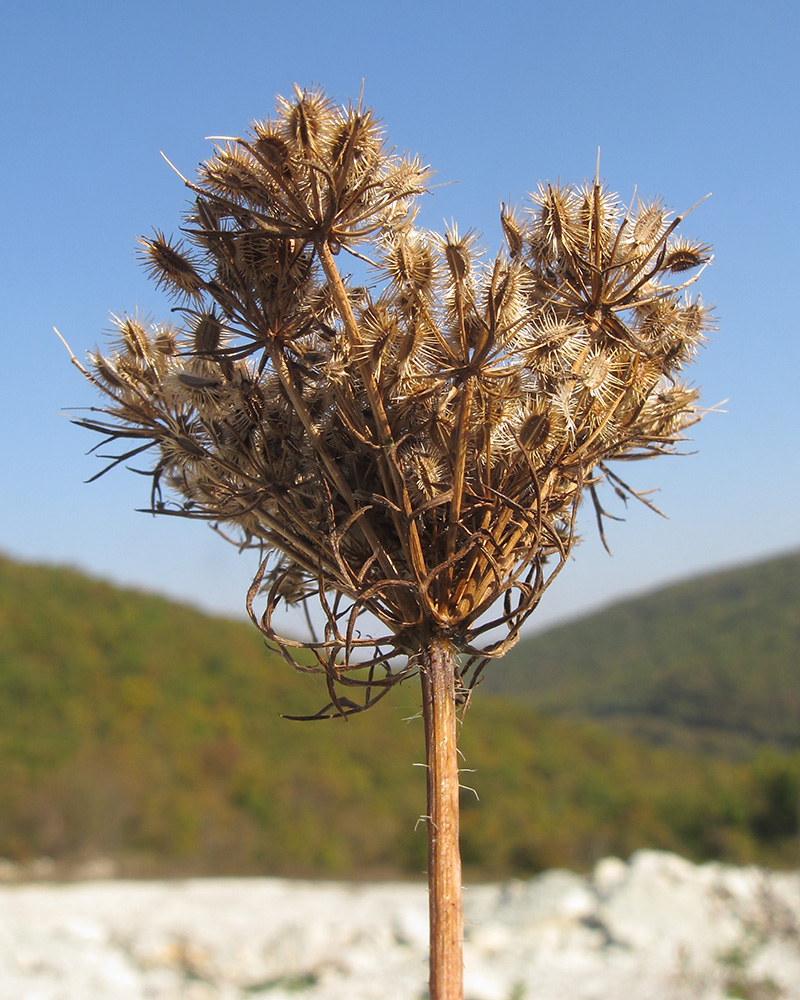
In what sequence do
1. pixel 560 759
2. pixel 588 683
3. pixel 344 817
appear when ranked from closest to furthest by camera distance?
pixel 344 817, pixel 560 759, pixel 588 683

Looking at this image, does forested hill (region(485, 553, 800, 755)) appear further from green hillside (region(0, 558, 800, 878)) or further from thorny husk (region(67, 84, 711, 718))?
thorny husk (region(67, 84, 711, 718))

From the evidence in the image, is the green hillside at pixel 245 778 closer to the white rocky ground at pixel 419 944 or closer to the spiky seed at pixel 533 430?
the white rocky ground at pixel 419 944

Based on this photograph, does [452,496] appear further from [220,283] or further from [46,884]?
[46,884]

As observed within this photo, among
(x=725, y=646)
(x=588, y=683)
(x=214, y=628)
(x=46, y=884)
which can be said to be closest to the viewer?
(x=46, y=884)

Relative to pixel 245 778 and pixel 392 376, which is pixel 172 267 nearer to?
pixel 392 376

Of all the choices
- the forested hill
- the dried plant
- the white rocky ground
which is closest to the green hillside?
the white rocky ground

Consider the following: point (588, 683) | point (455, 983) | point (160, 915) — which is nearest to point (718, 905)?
point (160, 915)

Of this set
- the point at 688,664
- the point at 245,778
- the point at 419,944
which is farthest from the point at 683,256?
the point at 688,664
